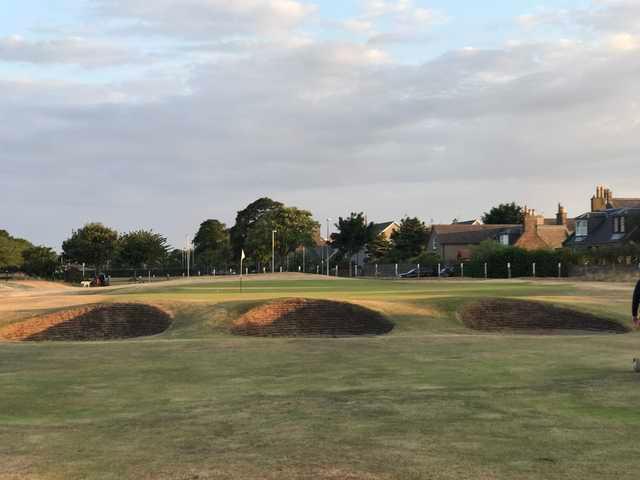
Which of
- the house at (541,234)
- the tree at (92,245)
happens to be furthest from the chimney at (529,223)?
the tree at (92,245)

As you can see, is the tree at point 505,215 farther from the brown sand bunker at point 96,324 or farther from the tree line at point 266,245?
the brown sand bunker at point 96,324

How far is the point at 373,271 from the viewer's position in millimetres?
108625

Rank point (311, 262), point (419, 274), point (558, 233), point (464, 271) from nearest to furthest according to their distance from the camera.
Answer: point (464, 271) < point (419, 274) < point (558, 233) < point (311, 262)

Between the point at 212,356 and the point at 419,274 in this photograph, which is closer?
the point at 212,356

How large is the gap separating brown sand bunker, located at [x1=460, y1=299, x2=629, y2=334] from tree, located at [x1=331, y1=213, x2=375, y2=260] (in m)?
96.3

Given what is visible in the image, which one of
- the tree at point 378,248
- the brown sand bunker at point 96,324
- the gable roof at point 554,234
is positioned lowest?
the brown sand bunker at point 96,324

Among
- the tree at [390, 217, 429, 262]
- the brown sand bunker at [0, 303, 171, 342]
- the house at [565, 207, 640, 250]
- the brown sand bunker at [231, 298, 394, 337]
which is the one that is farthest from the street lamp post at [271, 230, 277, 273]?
the brown sand bunker at [231, 298, 394, 337]

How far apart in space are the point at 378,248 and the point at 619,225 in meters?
47.9

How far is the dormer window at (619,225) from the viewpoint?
8688cm

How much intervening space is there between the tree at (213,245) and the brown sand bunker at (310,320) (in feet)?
454

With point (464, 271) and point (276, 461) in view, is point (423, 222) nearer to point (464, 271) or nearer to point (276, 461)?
point (464, 271)

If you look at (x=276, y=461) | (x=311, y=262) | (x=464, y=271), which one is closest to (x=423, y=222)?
(x=311, y=262)

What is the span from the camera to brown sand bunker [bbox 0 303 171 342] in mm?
29266

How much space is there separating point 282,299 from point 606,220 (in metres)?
74.5
